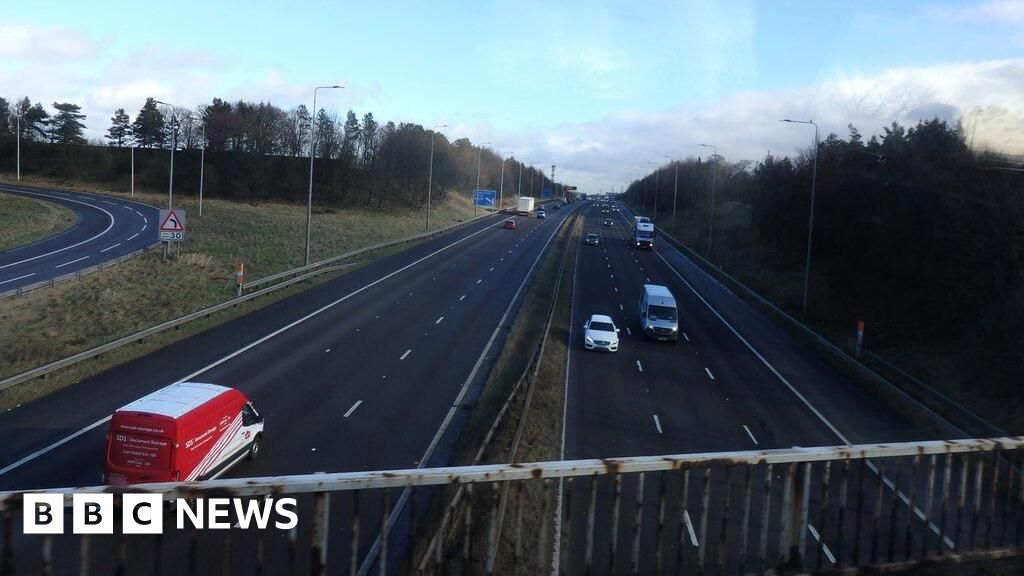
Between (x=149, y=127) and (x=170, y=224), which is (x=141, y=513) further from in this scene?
(x=149, y=127)

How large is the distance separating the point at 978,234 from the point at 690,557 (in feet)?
91.1

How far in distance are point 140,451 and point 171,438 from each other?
53 centimetres

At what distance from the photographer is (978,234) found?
30.8 m

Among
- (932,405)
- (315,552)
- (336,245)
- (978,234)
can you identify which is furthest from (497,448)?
(336,245)

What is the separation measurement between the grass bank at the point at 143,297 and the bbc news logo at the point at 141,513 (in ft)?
54.2

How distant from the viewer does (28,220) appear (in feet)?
186

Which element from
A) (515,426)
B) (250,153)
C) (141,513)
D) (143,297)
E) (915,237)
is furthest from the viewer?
(250,153)

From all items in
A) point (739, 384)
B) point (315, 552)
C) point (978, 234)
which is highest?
point (978, 234)

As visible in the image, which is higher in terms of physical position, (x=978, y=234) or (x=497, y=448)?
(x=978, y=234)

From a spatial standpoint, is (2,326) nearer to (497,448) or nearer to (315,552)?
(497,448)

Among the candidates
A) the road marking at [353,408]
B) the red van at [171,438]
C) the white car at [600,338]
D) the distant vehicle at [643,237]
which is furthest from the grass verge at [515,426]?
the distant vehicle at [643,237]

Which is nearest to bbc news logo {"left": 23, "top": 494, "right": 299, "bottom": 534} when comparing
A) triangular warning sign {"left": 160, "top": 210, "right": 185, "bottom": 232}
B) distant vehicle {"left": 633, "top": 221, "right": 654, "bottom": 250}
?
triangular warning sign {"left": 160, "top": 210, "right": 185, "bottom": 232}

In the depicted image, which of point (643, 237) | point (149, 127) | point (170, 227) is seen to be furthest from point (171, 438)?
point (149, 127)

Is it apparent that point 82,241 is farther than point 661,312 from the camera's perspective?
Yes
